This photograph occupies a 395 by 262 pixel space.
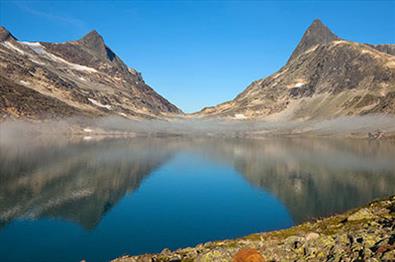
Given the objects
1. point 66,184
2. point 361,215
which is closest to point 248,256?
point 361,215

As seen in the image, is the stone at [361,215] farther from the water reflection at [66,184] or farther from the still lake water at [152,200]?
the water reflection at [66,184]

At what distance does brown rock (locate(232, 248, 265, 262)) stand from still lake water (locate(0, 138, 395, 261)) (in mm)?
31035

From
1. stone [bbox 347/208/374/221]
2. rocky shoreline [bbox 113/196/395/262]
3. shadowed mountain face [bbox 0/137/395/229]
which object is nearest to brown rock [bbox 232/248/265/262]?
rocky shoreline [bbox 113/196/395/262]

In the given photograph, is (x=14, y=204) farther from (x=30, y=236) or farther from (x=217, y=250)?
(x=217, y=250)

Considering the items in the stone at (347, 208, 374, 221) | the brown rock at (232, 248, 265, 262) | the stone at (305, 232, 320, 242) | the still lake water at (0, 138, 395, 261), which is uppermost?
the stone at (347, 208, 374, 221)

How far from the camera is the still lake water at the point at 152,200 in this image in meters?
67.8

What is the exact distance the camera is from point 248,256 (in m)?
33.3

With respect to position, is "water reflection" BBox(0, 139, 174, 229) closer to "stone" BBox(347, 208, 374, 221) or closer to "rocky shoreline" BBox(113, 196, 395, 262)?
"rocky shoreline" BBox(113, 196, 395, 262)

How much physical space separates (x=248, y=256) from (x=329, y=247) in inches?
253

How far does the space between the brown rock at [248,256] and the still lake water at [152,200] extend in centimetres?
3104

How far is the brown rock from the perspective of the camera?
32875 mm

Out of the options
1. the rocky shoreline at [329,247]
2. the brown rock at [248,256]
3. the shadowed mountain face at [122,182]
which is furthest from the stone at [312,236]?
→ the shadowed mountain face at [122,182]

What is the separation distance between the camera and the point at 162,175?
15288 cm

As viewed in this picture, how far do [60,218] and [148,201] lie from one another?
2608 cm
